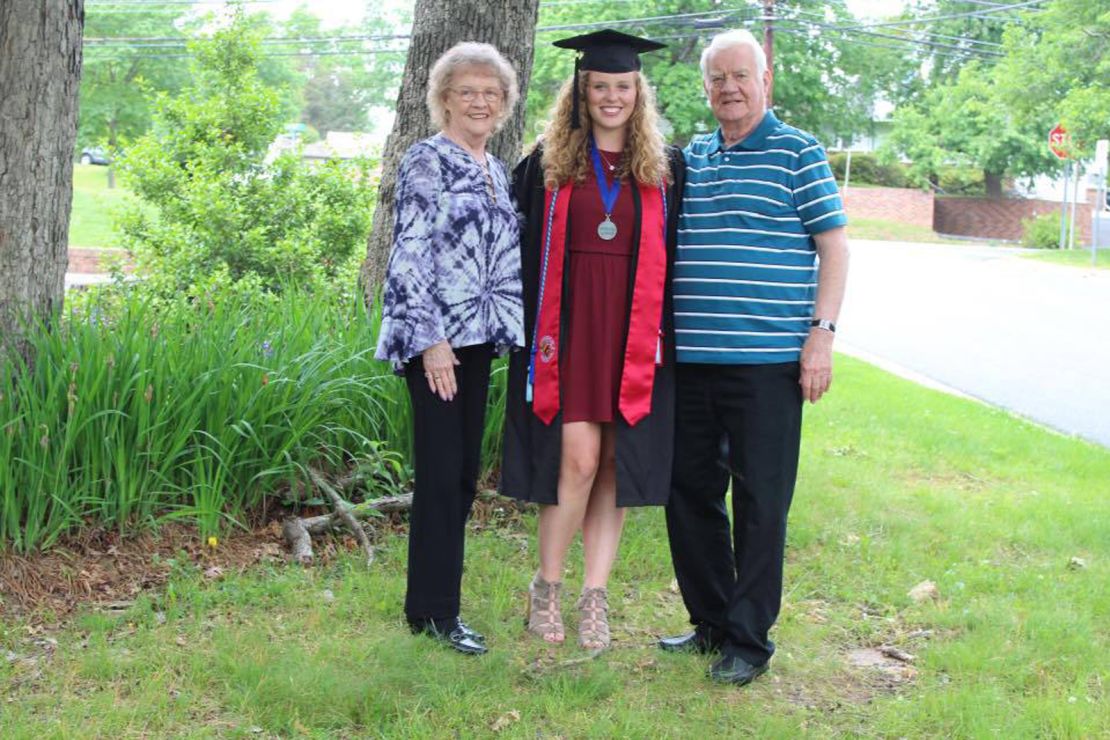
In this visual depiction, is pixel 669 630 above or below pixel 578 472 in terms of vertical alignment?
below

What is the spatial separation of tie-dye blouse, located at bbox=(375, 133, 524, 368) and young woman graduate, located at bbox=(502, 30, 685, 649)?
151 millimetres

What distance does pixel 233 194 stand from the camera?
29.0 ft

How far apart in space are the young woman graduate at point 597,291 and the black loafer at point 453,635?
40 cm

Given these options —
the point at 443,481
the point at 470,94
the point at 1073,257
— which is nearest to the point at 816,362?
the point at 443,481

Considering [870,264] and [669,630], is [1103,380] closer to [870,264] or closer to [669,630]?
[669,630]

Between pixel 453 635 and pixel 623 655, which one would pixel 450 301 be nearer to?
pixel 453 635

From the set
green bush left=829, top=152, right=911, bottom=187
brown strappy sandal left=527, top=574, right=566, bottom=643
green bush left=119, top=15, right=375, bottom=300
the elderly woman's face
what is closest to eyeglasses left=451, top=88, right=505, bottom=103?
the elderly woman's face

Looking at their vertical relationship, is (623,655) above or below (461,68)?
below

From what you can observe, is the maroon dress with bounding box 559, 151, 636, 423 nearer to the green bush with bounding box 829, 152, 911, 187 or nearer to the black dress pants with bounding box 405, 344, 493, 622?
the black dress pants with bounding box 405, 344, 493, 622

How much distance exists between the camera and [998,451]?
7992mm

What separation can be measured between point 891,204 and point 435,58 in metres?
40.6

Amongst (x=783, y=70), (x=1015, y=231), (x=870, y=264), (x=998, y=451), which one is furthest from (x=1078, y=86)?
(x=998, y=451)

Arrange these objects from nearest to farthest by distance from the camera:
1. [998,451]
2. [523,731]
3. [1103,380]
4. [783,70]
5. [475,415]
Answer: [523,731]
[475,415]
[998,451]
[1103,380]
[783,70]

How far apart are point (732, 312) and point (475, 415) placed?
0.93 m
